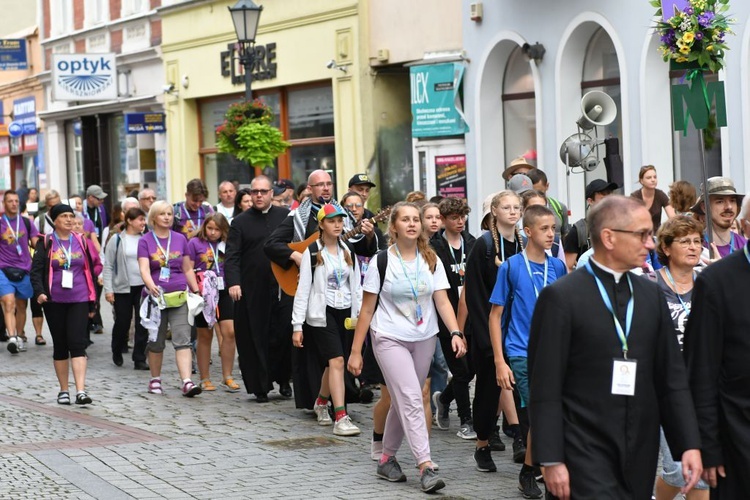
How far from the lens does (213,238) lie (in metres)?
14.5

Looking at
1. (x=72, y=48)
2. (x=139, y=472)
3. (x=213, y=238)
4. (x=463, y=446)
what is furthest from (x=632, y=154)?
(x=72, y=48)

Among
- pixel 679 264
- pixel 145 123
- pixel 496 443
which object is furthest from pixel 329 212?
pixel 145 123

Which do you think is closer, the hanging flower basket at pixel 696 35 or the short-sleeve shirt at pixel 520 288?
the short-sleeve shirt at pixel 520 288

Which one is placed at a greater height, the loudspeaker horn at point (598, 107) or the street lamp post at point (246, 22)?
the street lamp post at point (246, 22)

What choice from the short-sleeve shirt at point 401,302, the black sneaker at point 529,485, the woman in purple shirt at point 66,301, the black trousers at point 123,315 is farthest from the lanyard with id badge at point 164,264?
the black sneaker at point 529,485

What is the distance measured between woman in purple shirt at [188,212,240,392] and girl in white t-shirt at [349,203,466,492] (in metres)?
4.77

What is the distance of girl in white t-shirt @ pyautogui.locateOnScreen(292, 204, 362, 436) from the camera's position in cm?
1136

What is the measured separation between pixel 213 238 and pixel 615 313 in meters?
9.34

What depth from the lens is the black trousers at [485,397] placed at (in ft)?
30.8

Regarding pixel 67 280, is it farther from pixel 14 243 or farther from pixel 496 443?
pixel 14 243

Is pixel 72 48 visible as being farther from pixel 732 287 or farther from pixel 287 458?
pixel 732 287

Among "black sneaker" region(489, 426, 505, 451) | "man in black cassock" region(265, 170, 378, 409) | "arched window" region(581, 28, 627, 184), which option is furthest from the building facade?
"black sneaker" region(489, 426, 505, 451)

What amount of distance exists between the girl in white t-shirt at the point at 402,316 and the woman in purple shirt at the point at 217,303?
4.77m

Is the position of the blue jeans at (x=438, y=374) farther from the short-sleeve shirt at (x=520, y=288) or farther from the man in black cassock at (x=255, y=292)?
the short-sleeve shirt at (x=520, y=288)
